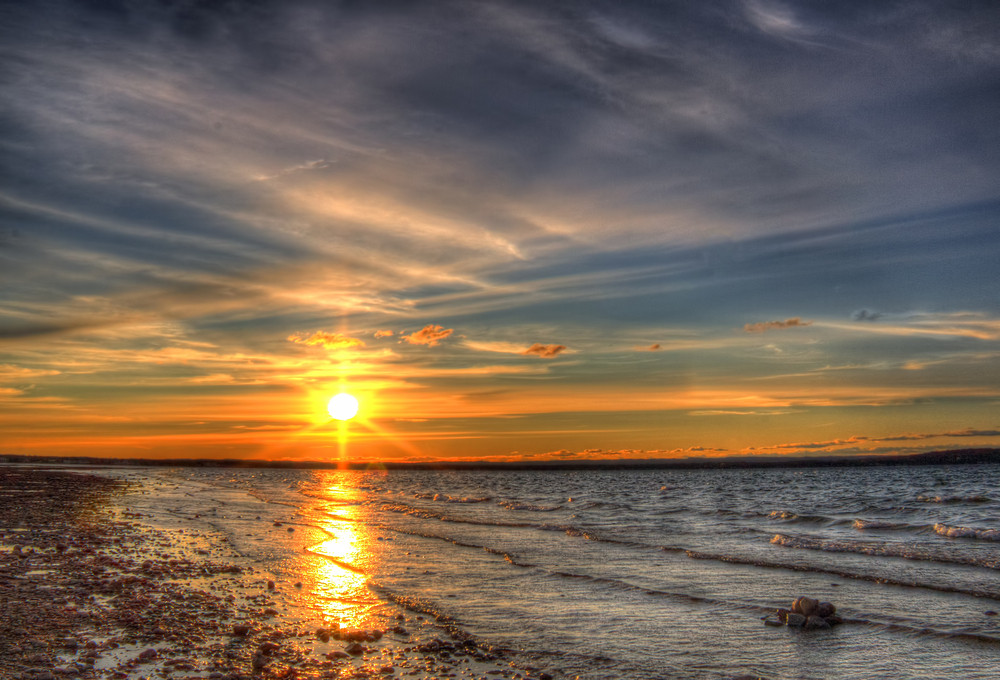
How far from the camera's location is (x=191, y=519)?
31141 millimetres

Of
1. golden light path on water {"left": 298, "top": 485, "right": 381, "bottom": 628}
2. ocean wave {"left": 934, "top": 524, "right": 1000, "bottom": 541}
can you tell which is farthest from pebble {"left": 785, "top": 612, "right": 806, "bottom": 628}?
ocean wave {"left": 934, "top": 524, "right": 1000, "bottom": 541}

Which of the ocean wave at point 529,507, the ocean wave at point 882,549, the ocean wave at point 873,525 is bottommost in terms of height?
the ocean wave at point 529,507

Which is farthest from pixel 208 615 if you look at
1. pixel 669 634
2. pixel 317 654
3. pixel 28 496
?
pixel 28 496

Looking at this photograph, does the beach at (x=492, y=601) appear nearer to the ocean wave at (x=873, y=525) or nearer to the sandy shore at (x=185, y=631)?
the sandy shore at (x=185, y=631)

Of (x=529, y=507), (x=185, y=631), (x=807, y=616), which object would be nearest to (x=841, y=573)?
(x=807, y=616)

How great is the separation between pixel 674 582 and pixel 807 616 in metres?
4.65

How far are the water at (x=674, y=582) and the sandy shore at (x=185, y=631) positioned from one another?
98cm

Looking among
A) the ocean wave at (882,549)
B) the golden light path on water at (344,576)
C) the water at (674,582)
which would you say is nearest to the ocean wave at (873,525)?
the water at (674,582)

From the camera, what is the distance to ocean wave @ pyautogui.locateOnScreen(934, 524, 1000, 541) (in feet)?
80.1

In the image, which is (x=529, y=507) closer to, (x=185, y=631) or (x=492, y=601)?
(x=492, y=601)

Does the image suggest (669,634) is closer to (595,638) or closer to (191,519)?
(595,638)

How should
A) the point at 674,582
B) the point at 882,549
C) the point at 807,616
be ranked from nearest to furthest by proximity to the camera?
the point at 807,616
the point at 674,582
the point at 882,549

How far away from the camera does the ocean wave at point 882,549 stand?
1942 cm

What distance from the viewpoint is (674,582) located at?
1694 cm
